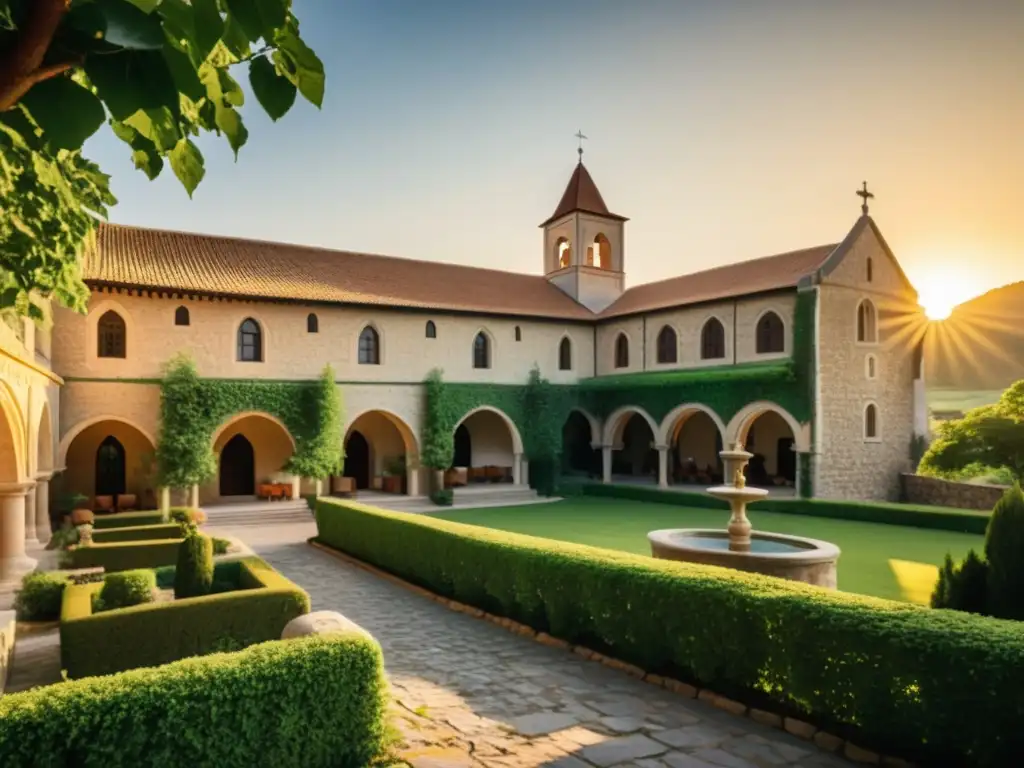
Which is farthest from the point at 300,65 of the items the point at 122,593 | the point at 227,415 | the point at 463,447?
the point at 463,447

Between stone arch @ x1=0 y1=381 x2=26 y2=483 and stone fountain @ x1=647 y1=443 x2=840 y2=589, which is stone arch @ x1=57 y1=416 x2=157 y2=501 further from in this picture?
stone fountain @ x1=647 y1=443 x2=840 y2=589

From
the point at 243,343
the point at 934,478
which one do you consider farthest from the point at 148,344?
the point at 934,478

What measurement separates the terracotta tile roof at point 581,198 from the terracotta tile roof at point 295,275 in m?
5.78

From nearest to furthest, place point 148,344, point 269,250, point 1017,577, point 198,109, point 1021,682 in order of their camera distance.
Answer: point 198,109 → point 1021,682 → point 1017,577 → point 148,344 → point 269,250

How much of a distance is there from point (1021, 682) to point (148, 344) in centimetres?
2267

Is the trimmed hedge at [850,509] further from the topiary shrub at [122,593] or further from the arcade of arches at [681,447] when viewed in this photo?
the topiary shrub at [122,593]

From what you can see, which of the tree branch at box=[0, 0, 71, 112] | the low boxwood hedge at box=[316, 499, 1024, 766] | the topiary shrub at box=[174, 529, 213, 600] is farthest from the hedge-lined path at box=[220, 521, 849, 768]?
the tree branch at box=[0, 0, 71, 112]

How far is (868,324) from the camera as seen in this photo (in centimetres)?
2495

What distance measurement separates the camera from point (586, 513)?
2270 centimetres

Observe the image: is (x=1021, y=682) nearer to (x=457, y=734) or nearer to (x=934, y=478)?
(x=457, y=734)

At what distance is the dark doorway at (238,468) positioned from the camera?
2477 cm

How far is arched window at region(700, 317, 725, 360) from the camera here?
86.9 ft

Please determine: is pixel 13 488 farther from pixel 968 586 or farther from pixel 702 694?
pixel 968 586

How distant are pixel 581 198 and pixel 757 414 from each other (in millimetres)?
15967
